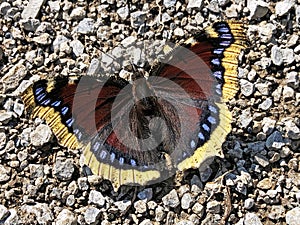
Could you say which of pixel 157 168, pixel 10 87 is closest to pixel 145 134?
pixel 157 168

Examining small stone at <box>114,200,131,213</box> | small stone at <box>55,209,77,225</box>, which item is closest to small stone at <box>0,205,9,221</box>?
small stone at <box>55,209,77,225</box>

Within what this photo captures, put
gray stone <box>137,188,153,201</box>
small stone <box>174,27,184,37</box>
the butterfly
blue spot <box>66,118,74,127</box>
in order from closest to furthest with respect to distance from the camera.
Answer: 1. the butterfly
2. blue spot <box>66,118,74,127</box>
3. gray stone <box>137,188,153,201</box>
4. small stone <box>174,27,184,37</box>

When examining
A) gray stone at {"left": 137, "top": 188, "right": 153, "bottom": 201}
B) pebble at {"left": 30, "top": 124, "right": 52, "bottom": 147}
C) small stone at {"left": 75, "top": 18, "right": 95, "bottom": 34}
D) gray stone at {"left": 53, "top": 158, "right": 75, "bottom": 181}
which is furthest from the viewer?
small stone at {"left": 75, "top": 18, "right": 95, "bottom": 34}

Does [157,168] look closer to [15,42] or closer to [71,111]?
[71,111]

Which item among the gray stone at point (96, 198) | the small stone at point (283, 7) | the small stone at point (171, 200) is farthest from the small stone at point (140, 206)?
the small stone at point (283, 7)

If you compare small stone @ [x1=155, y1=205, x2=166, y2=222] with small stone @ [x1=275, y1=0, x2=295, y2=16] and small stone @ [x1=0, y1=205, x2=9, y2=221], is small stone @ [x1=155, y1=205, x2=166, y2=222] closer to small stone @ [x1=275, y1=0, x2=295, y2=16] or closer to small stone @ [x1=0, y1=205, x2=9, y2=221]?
small stone @ [x1=0, y1=205, x2=9, y2=221]

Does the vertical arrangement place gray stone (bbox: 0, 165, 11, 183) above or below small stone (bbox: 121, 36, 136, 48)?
below

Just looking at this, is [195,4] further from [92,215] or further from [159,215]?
[92,215]

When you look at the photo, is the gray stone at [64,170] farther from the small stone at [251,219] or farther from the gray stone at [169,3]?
the gray stone at [169,3]
